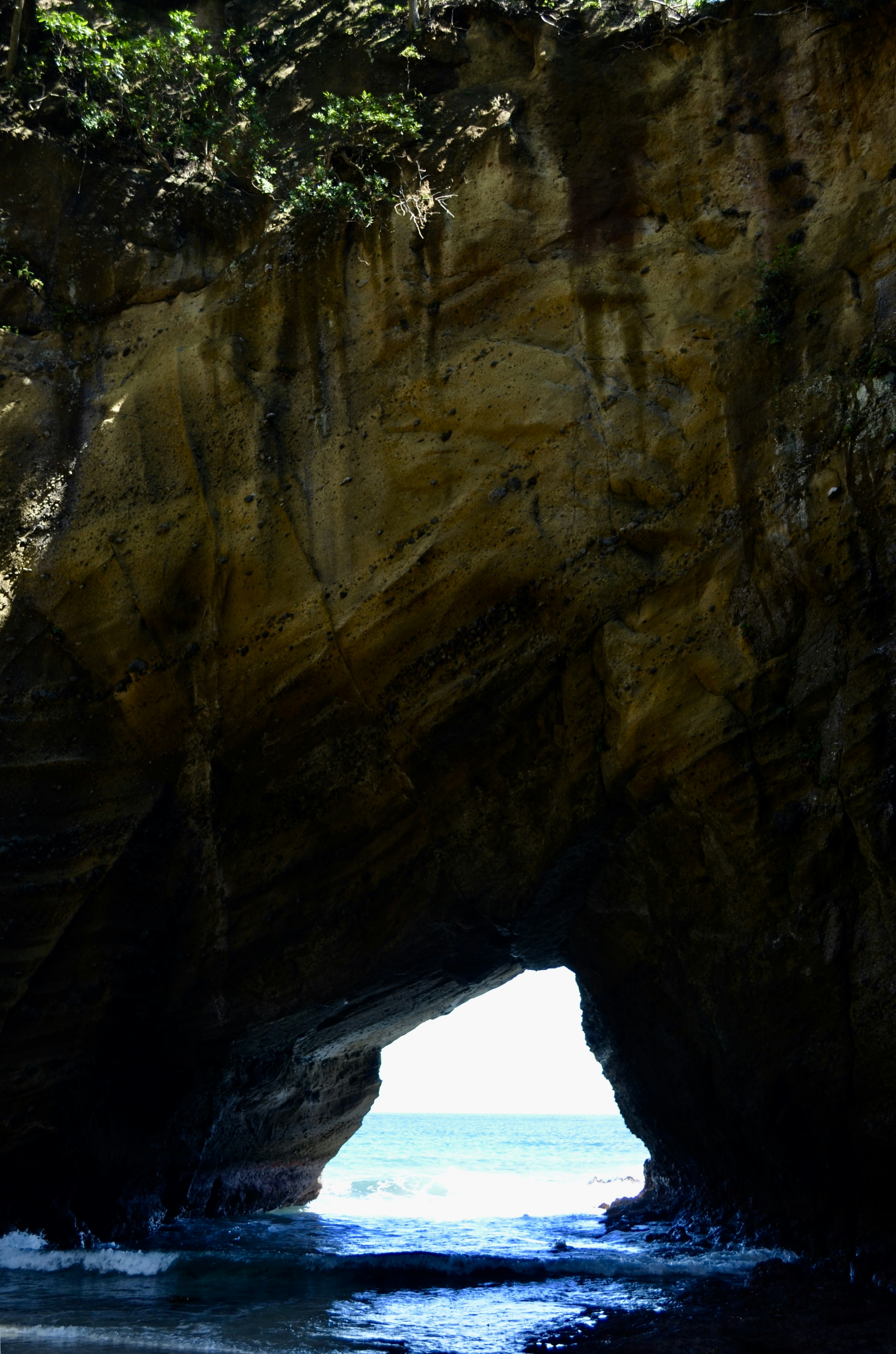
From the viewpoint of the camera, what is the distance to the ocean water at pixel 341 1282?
18.3ft

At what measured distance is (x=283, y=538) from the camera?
8.33 m

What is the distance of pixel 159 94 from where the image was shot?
30.1 feet

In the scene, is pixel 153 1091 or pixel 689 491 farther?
pixel 153 1091

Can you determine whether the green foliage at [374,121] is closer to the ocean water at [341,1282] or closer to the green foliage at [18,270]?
the green foliage at [18,270]

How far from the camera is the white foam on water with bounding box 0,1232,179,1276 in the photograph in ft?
25.5

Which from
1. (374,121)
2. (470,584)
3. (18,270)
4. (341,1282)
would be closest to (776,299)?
(470,584)

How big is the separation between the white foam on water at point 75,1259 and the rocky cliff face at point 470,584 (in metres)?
0.19

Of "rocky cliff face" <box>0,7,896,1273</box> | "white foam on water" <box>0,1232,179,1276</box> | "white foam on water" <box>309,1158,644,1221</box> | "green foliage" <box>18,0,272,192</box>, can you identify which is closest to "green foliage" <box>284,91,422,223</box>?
"rocky cliff face" <box>0,7,896,1273</box>

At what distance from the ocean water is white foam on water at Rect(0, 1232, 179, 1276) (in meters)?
0.01

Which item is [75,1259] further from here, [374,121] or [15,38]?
[15,38]

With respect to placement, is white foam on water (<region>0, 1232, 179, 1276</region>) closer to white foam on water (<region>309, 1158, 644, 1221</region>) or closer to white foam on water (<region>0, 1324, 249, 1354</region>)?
white foam on water (<region>0, 1324, 249, 1354</region>)

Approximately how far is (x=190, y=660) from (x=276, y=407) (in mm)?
2226

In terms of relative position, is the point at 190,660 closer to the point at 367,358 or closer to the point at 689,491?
the point at 367,358

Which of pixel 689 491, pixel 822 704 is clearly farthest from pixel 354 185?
pixel 822 704
